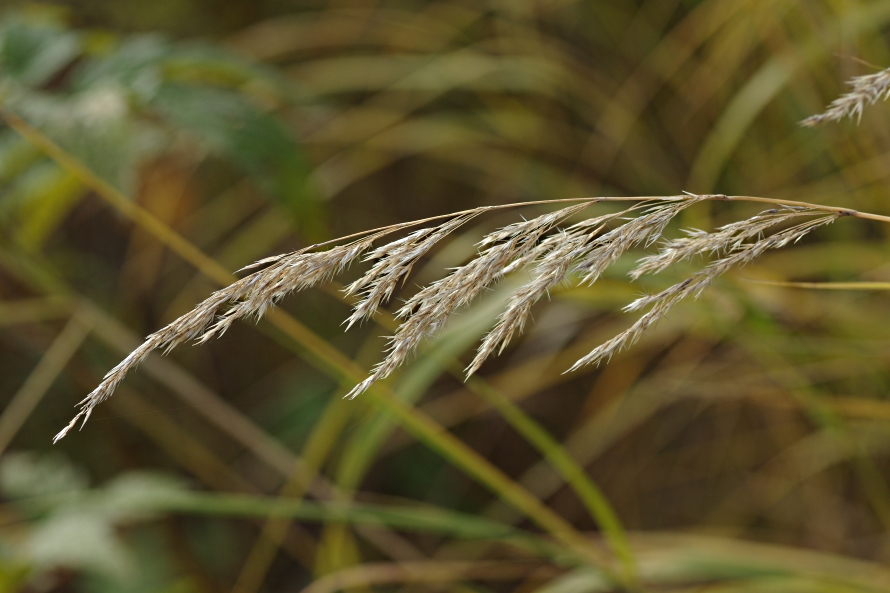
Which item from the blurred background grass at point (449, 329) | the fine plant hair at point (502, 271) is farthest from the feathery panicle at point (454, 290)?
the blurred background grass at point (449, 329)

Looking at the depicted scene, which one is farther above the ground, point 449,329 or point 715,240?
point 715,240

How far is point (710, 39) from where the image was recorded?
1.60 m

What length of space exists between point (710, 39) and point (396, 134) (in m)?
0.77

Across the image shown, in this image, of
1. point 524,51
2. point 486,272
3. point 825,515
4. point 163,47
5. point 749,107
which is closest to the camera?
point 486,272

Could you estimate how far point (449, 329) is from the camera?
0.99 m

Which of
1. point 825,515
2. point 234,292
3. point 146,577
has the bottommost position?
point 146,577

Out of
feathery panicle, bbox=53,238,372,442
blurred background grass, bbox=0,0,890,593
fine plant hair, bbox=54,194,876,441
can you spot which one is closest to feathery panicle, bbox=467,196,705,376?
fine plant hair, bbox=54,194,876,441

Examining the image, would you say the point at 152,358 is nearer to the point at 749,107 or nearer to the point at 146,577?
the point at 146,577

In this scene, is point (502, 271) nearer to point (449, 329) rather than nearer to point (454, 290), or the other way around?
point (454, 290)

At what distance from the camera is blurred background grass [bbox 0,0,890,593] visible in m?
0.97

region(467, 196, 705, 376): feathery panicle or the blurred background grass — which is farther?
the blurred background grass

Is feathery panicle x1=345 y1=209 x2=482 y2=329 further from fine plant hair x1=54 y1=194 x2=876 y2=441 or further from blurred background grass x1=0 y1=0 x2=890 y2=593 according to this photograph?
blurred background grass x1=0 y1=0 x2=890 y2=593

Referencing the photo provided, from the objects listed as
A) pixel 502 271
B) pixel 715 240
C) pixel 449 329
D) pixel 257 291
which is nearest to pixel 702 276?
pixel 715 240

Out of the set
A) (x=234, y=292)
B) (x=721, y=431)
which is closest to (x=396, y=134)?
(x=721, y=431)
